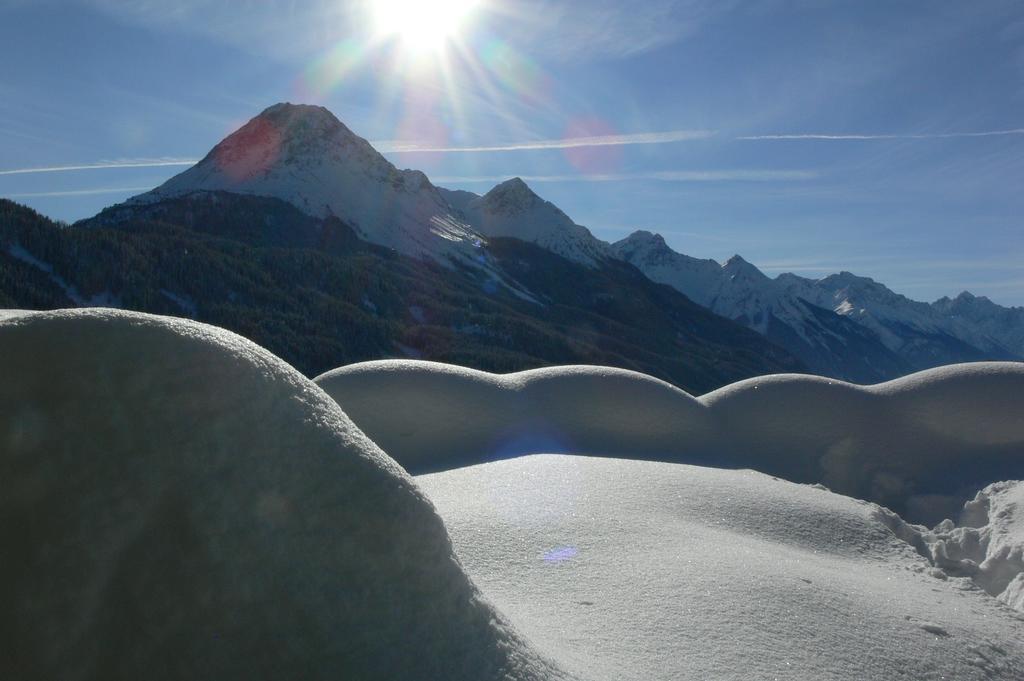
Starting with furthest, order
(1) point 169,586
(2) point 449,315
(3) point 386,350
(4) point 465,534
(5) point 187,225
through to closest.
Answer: (5) point 187,225
(2) point 449,315
(3) point 386,350
(4) point 465,534
(1) point 169,586

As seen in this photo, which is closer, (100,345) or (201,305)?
(100,345)

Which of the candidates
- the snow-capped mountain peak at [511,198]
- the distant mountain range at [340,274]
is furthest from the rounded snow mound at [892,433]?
the snow-capped mountain peak at [511,198]

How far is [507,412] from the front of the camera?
34.8 ft

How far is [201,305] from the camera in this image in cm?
3112

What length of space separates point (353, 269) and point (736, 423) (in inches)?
1534

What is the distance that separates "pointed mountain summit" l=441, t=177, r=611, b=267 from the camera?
12444 cm

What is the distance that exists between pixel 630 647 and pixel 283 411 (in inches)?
97.2

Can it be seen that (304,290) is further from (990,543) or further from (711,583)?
(711,583)

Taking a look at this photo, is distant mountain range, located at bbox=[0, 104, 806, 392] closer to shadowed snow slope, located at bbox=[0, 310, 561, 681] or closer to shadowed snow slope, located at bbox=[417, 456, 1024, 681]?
shadowed snow slope, located at bbox=[417, 456, 1024, 681]

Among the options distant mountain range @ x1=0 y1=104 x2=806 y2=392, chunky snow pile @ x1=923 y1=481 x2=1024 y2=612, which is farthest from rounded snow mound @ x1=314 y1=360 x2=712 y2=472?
distant mountain range @ x1=0 y1=104 x2=806 y2=392


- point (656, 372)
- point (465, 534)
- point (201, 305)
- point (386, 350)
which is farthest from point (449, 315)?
point (465, 534)

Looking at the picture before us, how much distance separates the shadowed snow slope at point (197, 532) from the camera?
284 cm

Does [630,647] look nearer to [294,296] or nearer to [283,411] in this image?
[283,411]

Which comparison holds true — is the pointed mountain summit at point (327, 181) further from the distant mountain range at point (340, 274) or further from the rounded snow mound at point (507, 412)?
the rounded snow mound at point (507, 412)
